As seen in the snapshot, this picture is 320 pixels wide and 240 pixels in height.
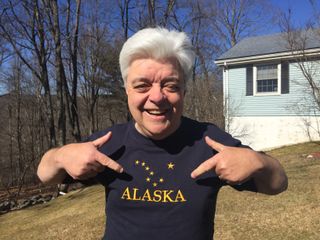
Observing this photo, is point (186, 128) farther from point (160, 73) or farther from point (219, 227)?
point (219, 227)

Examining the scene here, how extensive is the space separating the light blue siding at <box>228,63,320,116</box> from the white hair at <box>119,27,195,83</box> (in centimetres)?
1352

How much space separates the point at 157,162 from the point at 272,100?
14171 millimetres

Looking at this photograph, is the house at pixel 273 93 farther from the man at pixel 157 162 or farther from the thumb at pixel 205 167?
the thumb at pixel 205 167

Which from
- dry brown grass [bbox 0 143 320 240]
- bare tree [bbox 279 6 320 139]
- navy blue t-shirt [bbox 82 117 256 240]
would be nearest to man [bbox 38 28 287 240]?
navy blue t-shirt [bbox 82 117 256 240]

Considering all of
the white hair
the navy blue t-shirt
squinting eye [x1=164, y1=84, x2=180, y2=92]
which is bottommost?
the navy blue t-shirt

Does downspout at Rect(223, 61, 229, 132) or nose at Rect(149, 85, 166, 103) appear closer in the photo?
nose at Rect(149, 85, 166, 103)

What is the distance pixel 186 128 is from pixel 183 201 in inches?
13.2

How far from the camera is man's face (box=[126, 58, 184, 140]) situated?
1.61m

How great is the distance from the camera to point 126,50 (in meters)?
1.66

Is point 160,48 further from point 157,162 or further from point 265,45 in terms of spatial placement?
point 265,45

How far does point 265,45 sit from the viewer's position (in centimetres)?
1641

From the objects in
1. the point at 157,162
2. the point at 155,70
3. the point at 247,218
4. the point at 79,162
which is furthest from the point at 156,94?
the point at 247,218

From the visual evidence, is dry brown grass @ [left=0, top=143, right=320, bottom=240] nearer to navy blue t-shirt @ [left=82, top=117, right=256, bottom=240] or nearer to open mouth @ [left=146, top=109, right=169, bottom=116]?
navy blue t-shirt @ [left=82, top=117, right=256, bottom=240]

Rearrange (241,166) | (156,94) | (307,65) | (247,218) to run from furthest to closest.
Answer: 1. (307,65)
2. (247,218)
3. (156,94)
4. (241,166)
